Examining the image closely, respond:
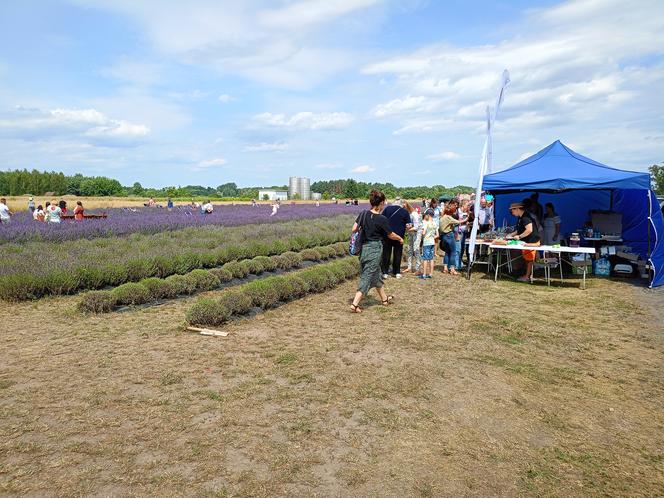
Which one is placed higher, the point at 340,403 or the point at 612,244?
the point at 612,244

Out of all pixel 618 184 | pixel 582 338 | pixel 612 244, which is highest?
pixel 618 184

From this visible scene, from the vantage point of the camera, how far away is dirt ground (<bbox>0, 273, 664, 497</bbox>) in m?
3.01

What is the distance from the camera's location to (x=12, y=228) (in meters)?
13.6

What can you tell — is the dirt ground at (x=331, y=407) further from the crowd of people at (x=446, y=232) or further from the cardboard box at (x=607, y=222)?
the cardboard box at (x=607, y=222)

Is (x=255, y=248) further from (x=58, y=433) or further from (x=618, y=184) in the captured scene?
Answer: (x=58, y=433)

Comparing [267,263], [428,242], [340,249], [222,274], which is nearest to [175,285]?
[222,274]

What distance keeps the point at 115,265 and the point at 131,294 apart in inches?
79.0

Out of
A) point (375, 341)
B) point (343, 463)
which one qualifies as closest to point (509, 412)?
point (343, 463)

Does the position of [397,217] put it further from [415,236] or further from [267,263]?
[267,263]

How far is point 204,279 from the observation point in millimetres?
9297

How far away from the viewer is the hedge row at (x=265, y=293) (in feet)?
21.6

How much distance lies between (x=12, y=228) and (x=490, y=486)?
14699 millimetres

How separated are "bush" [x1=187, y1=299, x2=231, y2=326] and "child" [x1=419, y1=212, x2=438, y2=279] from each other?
542 centimetres

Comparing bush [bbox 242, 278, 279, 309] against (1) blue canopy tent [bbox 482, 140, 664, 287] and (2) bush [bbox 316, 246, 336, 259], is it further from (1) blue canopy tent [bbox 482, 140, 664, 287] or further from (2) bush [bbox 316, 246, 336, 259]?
(2) bush [bbox 316, 246, 336, 259]
